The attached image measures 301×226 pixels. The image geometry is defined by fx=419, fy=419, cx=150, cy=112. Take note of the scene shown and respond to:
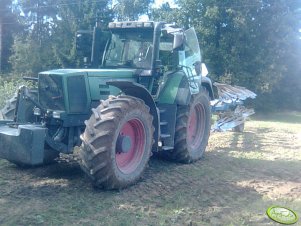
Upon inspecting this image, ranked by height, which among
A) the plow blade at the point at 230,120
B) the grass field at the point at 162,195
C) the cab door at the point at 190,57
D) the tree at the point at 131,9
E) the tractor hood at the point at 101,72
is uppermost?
the tree at the point at 131,9

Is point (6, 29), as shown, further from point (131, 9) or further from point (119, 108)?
point (119, 108)

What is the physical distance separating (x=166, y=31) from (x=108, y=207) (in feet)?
12.0

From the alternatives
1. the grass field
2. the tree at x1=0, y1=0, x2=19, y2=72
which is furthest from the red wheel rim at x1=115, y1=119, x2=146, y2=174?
the tree at x1=0, y1=0, x2=19, y2=72

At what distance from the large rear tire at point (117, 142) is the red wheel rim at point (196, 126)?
2.13 meters

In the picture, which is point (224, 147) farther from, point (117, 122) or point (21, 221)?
point (21, 221)

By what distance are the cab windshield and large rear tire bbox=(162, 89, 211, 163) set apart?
3.81 feet

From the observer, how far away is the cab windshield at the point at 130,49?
24.7 feet

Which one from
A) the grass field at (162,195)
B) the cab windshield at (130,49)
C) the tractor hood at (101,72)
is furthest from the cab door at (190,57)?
the grass field at (162,195)

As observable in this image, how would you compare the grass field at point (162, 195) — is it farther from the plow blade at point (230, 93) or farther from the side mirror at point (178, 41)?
the plow blade at point (230, 93)

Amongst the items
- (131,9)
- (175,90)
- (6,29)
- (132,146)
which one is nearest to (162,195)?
(132,146)

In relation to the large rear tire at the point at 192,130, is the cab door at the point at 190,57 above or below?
above

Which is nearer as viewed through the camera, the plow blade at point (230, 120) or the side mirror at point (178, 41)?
the side mirror at point (178, 41)

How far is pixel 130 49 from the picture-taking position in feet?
25.4

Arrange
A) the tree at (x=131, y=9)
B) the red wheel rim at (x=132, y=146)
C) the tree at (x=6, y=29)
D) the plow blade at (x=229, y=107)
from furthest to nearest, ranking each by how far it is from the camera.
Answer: the tree at (x=6, y=29)
the tree at (x=131, y=9)
the plow blade at (x=229, y=107)
the red wheel rim at (x=132, y=146)
